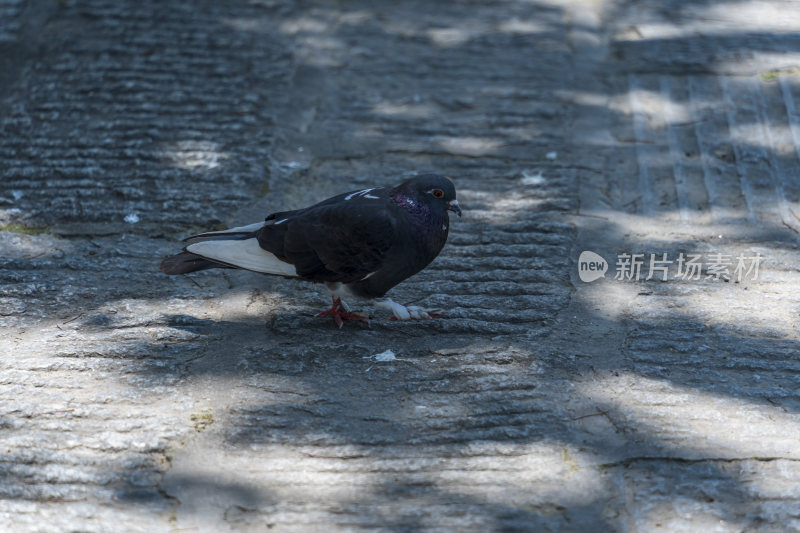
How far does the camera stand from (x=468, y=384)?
339 centimetres

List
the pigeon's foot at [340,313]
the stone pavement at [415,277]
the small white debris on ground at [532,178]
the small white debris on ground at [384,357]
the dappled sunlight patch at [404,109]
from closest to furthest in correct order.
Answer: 1. the stone pavement at [415,277]
2. the small white debris on ground at [384,357]
3. the pigeon's foot at [340,313]
4. the small white debris on ground at [532,178]
5. the dappled sunlight patch at [404,109]

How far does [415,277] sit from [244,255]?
36.7 inches

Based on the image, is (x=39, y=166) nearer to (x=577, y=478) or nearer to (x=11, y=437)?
(x=11, y=437)

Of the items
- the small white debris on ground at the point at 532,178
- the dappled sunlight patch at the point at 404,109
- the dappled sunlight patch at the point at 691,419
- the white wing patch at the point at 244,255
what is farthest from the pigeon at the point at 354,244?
the dappled sunlight patch at the point at 404,109

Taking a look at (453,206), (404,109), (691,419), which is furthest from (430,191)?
(404,109)

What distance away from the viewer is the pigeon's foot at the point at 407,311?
3844 mm

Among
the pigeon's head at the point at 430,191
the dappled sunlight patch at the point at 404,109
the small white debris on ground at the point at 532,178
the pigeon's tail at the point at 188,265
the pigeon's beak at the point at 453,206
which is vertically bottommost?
the small white debris on ground at the point at 532,178

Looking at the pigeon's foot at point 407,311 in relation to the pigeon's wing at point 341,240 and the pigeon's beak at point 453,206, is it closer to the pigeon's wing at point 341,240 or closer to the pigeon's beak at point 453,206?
the pigeon's wing at point 341,240

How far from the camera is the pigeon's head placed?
12.4 ft

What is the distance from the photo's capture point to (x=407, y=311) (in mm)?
3861

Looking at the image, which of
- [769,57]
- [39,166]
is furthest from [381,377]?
[769,57]

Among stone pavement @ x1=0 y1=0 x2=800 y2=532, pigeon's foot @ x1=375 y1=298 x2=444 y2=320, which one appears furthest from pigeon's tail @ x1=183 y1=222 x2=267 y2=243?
pigeon's foot @ x1=375 y1=298 x2=444 y2=320

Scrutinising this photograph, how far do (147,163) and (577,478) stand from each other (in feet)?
11.0

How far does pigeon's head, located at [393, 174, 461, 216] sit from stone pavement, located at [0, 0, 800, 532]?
0.52 m
